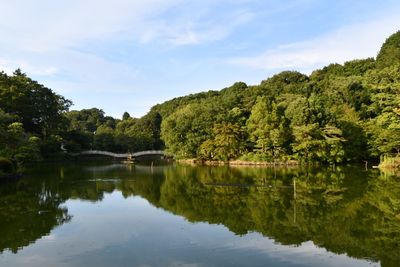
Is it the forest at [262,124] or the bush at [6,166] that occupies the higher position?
the forest at [262,124]

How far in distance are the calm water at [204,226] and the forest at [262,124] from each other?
11.1 metres

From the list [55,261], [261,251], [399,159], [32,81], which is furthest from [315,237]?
[32,81]

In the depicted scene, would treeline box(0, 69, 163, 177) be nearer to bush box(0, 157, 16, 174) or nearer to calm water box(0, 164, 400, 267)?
bush box(0, 157, 16, 174)

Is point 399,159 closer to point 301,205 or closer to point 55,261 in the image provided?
point 301,205

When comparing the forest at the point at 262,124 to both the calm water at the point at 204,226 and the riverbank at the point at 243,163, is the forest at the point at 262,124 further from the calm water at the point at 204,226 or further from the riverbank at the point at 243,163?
the calm water at the point at 204,226

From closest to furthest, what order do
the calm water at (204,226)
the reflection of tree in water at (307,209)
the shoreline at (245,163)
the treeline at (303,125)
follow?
the calm water at (204,226)
the reflection of tree in water at (307,209)
the treeline at (303,125)
the shoreline at (245,163)

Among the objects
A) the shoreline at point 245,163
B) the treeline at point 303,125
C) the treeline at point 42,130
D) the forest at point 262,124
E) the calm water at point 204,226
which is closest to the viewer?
the calm water at point 204,226

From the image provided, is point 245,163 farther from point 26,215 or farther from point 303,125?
point 26,215

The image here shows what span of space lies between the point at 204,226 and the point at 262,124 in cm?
2985

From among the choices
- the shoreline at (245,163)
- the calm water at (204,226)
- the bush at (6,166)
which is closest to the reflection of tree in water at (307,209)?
the calm water at (204,226)

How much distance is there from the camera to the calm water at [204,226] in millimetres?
9867

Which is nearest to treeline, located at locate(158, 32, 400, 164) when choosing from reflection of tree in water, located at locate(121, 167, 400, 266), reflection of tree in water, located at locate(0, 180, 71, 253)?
reflection of tree in water, located at locate(121, 167, 400, 266)

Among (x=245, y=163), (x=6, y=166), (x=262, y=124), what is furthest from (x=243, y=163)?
(x=6, y=166)

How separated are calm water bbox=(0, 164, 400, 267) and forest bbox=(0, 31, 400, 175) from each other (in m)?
11.1
